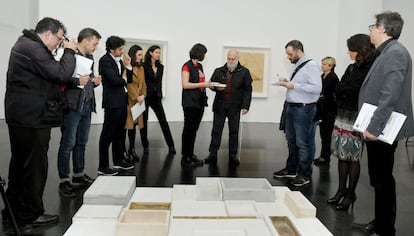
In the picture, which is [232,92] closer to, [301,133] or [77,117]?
[301,133]

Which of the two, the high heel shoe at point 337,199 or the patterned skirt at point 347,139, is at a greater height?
the patterned skirt at point 347,139

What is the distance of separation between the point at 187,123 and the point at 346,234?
286 centimetres

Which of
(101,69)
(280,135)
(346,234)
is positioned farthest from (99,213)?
(280,135)

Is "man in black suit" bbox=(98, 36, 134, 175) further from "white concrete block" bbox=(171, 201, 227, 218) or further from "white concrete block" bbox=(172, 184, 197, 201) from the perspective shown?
"white concrete block" bbox=(171, 201, 227, 218)

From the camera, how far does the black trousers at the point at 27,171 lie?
10.5 ft

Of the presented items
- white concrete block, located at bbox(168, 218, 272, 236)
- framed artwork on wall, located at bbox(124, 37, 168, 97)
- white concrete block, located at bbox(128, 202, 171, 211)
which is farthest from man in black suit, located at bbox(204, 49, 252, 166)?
framed artwork on wall, located at bbox(124, 37, 168, 97)

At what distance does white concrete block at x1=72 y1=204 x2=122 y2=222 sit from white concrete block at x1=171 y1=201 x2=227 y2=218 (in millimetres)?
321

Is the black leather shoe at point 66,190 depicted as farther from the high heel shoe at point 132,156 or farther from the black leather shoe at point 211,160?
the black leather shoe at point 211,160

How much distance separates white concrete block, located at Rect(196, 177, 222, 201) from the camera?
2.51m

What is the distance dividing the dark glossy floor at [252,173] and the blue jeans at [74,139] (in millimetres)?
291

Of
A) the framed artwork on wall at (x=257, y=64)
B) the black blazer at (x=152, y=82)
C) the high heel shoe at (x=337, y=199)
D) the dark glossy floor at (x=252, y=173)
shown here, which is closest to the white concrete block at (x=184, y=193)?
the dark glossy floor at (x=252, y=173)

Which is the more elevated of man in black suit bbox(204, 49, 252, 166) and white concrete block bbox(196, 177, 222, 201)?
man in black suit bbox(204, 49, 252, 166)

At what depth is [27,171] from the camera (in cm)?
321

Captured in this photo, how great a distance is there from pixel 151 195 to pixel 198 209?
18.3 inches
